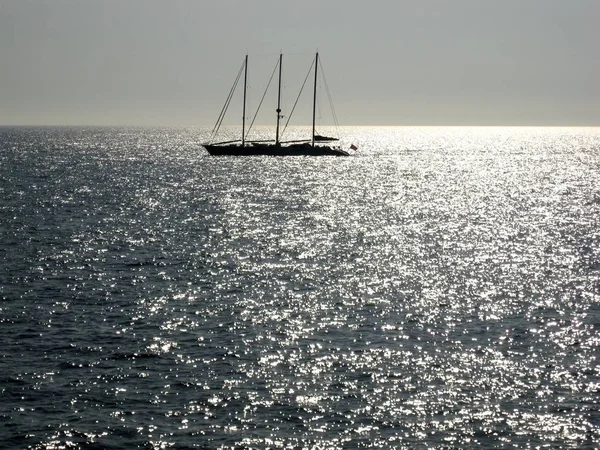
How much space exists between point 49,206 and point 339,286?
209ft

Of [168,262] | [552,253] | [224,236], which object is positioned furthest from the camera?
[224,236]

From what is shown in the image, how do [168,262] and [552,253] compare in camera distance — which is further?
[552,253]

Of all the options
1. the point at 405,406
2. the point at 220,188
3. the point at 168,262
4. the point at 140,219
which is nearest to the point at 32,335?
the point at 405,406

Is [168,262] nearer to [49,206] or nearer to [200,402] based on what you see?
[200,402]

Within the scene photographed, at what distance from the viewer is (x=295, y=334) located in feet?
158

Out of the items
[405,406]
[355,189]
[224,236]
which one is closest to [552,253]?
[224,236]

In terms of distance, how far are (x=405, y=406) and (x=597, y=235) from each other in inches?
2588

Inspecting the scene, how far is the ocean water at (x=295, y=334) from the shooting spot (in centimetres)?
3444

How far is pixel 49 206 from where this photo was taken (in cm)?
11475

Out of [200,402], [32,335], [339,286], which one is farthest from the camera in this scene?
[339,286]

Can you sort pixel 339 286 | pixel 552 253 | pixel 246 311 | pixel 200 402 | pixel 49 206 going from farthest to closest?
pixel 49 206 < pixel 552 253 < pixel 339 286 < pixel 246 311 < pixel 200 402

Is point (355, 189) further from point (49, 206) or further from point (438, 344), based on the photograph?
point (438, 344)

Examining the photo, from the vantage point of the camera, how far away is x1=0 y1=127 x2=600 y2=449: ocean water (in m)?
34.4

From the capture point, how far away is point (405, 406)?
3678 cm
